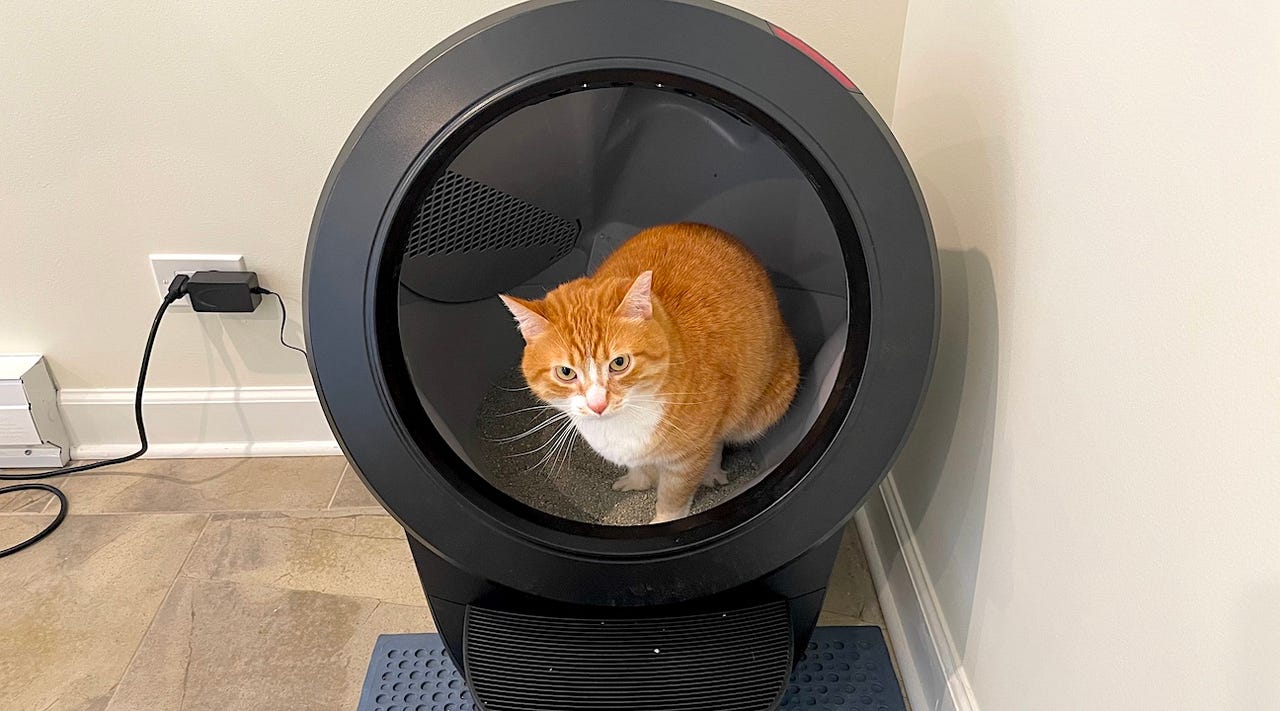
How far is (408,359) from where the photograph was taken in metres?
0.86

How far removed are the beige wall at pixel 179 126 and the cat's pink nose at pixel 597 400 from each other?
0.58 metres

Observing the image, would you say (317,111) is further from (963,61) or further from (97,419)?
(963,61)

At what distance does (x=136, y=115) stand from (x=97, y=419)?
51cm

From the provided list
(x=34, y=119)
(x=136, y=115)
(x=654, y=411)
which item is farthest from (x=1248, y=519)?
(x=34, y=119)

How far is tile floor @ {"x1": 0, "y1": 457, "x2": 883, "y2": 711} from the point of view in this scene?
39.9 inches

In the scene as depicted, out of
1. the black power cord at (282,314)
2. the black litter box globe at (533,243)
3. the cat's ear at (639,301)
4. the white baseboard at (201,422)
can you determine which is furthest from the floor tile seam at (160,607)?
the cat's ear at (639,301)

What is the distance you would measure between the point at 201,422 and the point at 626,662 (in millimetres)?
896

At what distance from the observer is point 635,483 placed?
1.03 metres

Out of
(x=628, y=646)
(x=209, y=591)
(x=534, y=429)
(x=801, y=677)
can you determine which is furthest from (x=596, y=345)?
→ (x=209, y=591)

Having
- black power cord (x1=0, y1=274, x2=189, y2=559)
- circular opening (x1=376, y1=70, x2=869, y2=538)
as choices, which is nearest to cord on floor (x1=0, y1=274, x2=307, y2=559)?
black power cord (x1=0, y1=274, x2=189, y2=559)

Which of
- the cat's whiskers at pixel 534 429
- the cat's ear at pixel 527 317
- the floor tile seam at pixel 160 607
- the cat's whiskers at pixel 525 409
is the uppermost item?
the cat's ear at pixel 527 317

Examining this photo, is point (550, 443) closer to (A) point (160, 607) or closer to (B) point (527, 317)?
(B) point (527, 317)

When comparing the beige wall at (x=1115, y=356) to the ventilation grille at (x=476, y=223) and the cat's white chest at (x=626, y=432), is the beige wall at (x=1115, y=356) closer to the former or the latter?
the cat's white chest at (x=626, y=432)

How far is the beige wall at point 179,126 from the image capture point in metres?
1.14
